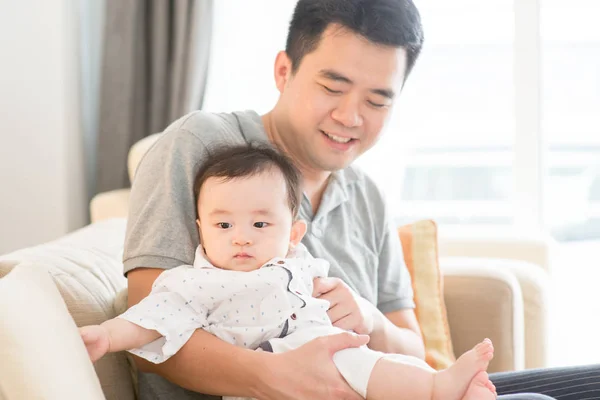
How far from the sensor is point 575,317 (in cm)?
473

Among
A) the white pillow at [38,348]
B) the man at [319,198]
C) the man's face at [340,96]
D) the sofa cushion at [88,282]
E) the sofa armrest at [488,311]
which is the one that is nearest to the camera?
the white pillow at [38,348]

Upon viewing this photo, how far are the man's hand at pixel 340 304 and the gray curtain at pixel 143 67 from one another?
8.77 feet

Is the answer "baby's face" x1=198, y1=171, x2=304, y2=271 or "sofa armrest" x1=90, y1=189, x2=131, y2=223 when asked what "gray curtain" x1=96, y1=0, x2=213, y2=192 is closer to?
"sofa armrest" x1=90, y1=189, x2=131, y2=223

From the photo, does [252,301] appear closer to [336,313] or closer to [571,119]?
[336,313]

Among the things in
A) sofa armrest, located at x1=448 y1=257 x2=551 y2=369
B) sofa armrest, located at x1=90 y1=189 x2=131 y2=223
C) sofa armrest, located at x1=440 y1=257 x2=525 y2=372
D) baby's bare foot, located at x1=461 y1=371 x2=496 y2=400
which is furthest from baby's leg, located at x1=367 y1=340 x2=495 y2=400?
sofa armrest, located at x1=90 y1=189 x2=131 y2=223

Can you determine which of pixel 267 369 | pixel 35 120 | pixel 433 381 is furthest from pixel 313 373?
Answer: pixel 35 120

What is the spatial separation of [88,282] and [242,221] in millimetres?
327

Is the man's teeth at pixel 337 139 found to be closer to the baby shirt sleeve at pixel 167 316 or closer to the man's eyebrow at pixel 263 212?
the man's eyebrow at pixel 263 212

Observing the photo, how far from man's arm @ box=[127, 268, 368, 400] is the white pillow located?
26 cm

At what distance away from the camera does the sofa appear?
1401 mm

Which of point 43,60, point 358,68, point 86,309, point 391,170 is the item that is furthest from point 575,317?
point 86,309

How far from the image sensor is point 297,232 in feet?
4.88

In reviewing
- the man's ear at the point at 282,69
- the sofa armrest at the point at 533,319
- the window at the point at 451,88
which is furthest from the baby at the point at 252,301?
the window at the point at 451,88

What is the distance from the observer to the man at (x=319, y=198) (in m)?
1.28
